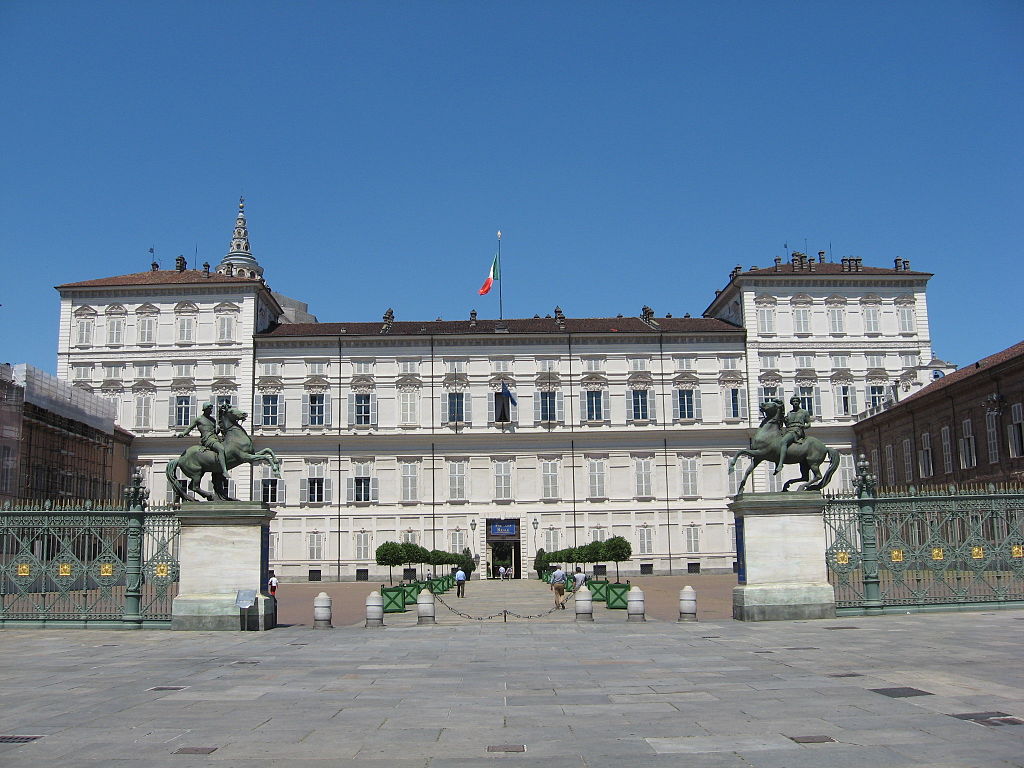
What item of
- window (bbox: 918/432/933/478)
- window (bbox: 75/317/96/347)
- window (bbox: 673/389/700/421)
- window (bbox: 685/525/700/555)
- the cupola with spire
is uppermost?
the cupola with spire

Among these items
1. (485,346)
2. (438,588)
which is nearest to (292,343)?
(485,346)

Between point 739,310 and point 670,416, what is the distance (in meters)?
8.60

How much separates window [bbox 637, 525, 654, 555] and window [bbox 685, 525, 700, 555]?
7.15 ft

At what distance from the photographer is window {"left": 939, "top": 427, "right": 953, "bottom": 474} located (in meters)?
47.4

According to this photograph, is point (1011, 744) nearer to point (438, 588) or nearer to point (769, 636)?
point (769, 636)

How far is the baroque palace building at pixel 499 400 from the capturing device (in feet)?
190

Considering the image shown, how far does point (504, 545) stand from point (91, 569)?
3819 cm

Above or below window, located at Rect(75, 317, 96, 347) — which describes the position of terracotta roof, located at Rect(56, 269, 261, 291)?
above

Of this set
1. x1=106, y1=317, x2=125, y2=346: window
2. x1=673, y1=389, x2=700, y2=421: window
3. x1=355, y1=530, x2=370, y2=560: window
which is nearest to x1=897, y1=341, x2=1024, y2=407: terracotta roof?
x1=673, y1=389, x2=700, y2=421: window

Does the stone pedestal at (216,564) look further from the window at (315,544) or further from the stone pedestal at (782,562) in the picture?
the window at (315,544)

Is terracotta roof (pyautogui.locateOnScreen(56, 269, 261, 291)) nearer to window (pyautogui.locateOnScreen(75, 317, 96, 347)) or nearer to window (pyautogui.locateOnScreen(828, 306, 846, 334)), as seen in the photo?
window (pyautogui.locateOnScreen(75, 317, 96, 347))

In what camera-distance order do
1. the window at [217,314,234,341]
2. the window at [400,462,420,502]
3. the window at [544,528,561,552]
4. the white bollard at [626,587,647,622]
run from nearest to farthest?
the white bollard at [626,587,647,622] < the window at [544,528,561,552] < the window at [400,462,420,502] < the window at [217,314,234,341]

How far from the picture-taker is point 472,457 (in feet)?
193

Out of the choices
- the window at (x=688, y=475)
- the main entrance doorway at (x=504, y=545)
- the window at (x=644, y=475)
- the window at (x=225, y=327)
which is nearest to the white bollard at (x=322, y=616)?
the main entrance doorway at (x=504, y=545)
